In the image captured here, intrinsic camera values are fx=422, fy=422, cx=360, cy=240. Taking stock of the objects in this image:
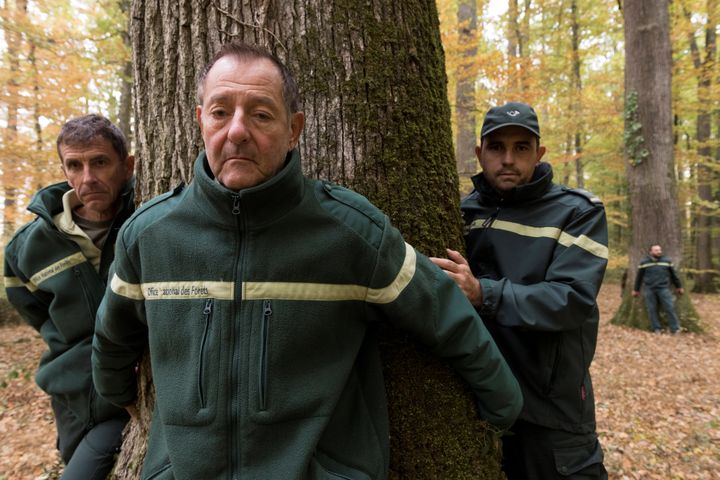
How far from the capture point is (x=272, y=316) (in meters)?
1.47

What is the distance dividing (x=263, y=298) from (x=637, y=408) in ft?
20.8

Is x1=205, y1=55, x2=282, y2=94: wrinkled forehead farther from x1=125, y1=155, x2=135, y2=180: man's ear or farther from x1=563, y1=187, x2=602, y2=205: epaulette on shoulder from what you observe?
x1=563, y1=187, x2=602, y2=205: epaulette on shoulder

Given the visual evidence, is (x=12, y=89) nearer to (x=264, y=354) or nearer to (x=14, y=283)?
(x=14, y=283)

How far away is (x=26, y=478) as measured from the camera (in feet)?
14.4

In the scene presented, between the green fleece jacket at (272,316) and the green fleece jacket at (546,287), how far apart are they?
0.46 metres

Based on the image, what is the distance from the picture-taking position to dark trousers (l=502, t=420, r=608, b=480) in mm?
2221

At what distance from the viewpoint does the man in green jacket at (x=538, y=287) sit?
2023 mm

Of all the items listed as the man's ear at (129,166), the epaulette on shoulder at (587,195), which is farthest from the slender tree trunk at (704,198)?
the man's ear at (129,166)

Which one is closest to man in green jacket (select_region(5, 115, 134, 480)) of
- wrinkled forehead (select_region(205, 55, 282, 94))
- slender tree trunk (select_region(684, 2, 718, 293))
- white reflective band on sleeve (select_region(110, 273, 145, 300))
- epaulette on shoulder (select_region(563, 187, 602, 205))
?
white reflective band on sleeve (select_region(110, 273, 145, 300))

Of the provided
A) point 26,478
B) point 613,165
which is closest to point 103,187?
point 26,478

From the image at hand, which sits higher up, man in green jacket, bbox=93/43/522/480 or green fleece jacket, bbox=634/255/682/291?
man in green jacket, bbox=93/43/522/480

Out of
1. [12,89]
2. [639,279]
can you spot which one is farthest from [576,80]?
[12,89]

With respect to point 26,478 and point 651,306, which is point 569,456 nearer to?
point 26,478

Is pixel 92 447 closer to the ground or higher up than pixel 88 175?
closer to the ground
